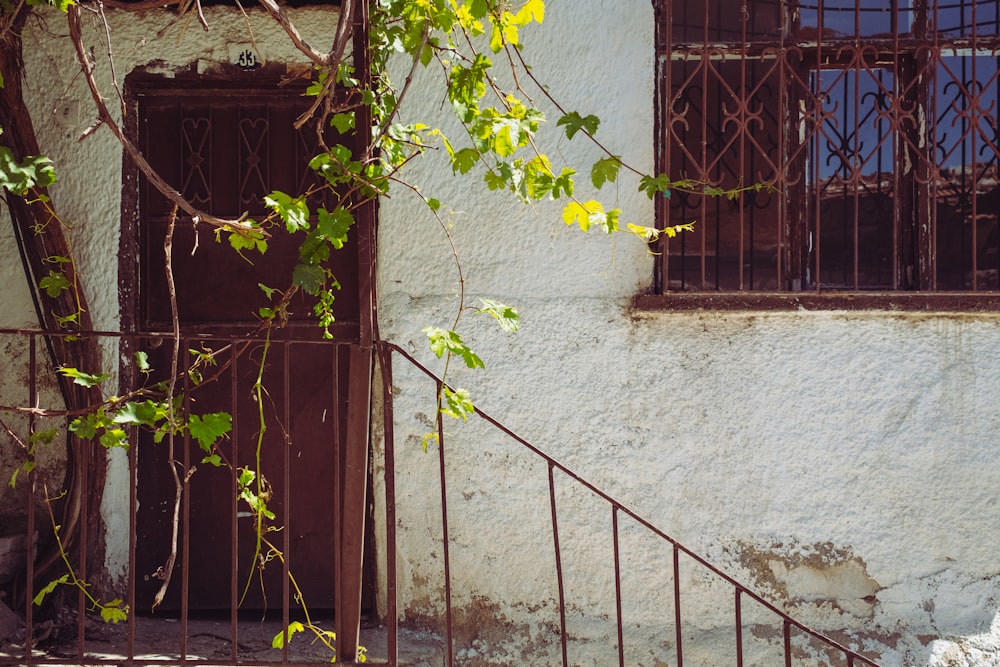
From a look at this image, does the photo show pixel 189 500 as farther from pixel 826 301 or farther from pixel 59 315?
pixel 826 301

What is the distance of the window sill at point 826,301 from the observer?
3.42 metres

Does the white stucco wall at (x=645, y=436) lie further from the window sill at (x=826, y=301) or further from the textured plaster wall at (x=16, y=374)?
the textured plaster wall at (x=16, y=374)

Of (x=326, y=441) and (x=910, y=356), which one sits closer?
(x=910, y=356)

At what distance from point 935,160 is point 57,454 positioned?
11.5 feet

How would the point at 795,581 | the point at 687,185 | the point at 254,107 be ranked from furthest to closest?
the point at 254,107 < the point at 795,581 < the point at 687,185

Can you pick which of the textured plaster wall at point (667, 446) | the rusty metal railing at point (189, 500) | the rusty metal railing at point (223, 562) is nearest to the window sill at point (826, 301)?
the textured plaster wall at point (667, 446)

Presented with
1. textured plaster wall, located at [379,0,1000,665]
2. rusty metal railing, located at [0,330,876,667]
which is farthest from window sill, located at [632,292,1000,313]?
rusty metal railing, located at [0,330,876,667]

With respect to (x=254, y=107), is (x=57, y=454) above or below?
below

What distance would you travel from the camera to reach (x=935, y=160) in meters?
3.49

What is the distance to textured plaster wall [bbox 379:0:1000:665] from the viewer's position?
3.44 m

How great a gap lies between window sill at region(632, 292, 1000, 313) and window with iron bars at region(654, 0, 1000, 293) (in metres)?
0.05

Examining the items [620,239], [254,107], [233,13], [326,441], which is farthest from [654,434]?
[233,13]

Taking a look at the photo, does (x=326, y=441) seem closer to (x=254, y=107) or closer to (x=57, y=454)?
(x=57, y=454)

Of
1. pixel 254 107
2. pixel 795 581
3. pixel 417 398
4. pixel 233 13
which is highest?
pixel 233 13
